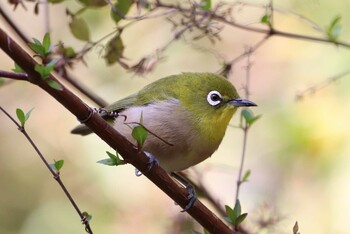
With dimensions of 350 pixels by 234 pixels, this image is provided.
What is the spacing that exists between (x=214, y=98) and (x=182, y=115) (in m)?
0.22

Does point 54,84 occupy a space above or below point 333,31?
below

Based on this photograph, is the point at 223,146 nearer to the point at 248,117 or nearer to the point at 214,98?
the point at 214,98

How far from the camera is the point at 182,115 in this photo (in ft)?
10.1

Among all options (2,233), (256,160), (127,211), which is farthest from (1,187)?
(256,160)

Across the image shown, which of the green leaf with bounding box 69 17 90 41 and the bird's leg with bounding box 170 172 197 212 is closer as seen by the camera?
the bird's leg with bounding box 170 172 197 212

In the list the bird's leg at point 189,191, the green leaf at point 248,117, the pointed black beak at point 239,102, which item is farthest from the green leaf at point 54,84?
the pointed black beak at point 239,102

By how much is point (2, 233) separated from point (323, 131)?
7.73ft

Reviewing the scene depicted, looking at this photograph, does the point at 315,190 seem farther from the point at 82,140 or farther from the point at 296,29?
the point at 82,140

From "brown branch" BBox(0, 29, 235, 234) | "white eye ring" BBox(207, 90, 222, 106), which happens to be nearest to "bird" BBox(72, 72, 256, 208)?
"white eye ring" BBox(207, 90, 222, 106)

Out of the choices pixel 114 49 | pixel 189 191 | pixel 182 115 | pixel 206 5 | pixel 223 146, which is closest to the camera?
pixel 189 191

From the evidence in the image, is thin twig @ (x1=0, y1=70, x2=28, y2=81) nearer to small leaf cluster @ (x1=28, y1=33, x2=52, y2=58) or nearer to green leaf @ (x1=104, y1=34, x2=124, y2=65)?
small leaf cluster @ (x1=28, y1=33, x2=52, y2=58)

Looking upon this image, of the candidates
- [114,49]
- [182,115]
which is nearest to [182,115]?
[182,115]

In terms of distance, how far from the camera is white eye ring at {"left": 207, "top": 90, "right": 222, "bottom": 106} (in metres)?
3.18

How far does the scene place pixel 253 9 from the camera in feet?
16.7
